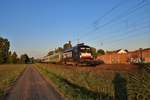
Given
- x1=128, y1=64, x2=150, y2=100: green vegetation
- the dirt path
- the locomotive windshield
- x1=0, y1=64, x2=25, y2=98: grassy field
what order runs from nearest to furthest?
1. x1=128, y1=64, x2=150, y2=100: green vegetation
2. the dirt path
3. x1=0, y1=64, x2=25, y2=98: grassy field
4. the locomotive windshield

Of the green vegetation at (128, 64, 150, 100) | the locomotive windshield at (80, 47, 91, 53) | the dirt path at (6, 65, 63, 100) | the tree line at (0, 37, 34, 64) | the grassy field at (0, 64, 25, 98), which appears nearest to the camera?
the green vegetation at (128, 64, 150, 100)

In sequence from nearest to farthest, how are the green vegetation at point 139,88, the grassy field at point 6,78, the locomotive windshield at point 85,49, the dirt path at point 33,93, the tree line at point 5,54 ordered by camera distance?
the green vegetation at point 139,88, the dirt path at point 33,93, the grassy field at point 6,78, the locomotive windshield at point 85,49, the tree line at point 5,54

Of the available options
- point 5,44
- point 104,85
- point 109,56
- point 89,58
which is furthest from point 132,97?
point 5,44

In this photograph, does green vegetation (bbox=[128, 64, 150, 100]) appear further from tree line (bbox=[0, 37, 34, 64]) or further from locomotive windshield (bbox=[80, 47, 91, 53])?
tree line (bbox=[0, 37, 34, 64])

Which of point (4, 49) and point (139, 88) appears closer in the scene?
point (139, 88)

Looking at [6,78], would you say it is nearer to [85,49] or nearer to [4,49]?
[85,49]

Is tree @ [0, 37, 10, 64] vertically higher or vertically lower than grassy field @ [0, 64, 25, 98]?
higher

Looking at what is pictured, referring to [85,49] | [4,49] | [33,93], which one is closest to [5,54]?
[4,49]

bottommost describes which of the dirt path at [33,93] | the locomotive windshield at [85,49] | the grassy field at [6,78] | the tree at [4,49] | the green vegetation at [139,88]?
the dirt path at [33,93]

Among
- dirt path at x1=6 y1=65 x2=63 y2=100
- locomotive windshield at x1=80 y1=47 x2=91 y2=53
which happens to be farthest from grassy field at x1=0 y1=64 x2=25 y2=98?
locomotive windshield at x1=80 y1=47 x2=91 y2=53

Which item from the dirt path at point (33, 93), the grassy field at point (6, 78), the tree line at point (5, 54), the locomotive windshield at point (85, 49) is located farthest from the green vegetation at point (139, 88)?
the tree line at point (5, 54)

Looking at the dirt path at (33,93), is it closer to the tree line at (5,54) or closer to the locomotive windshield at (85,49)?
the locomotive windshield at (85,49)

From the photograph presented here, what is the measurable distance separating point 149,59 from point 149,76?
29.9 m

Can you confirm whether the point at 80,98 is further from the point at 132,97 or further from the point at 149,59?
the point at 149,59
